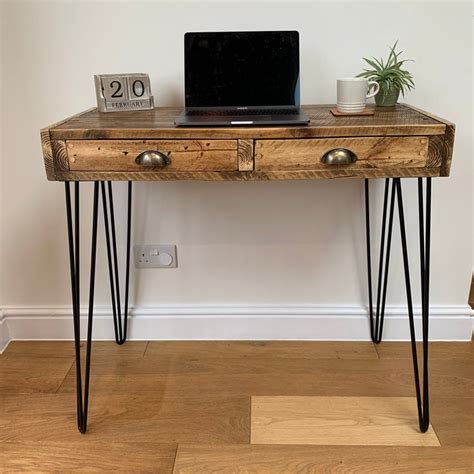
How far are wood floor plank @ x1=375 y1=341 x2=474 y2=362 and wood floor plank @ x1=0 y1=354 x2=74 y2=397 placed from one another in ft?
3.12

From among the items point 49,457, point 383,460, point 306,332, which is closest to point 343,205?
point 306,332

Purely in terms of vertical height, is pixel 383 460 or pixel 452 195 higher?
pixel 452 195

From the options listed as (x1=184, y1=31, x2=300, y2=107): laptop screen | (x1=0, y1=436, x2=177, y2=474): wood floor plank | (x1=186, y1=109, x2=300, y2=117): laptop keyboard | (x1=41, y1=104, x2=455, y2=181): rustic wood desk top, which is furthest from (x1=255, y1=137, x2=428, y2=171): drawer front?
(x1=0, y1=436, x2=177, y2=474): wood floor plank

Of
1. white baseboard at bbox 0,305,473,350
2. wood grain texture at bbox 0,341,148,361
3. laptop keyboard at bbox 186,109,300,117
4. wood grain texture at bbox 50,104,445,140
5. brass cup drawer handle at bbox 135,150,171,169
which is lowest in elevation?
wood grain texture at bbox 0,341,148,361

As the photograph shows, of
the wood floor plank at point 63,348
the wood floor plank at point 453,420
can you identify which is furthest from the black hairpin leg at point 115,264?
the wood floor plank at point 453,420

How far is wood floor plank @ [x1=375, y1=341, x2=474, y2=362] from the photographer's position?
163cm

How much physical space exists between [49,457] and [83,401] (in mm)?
186

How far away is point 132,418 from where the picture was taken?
54.5 inches

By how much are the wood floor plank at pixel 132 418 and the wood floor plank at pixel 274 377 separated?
0.14 ft

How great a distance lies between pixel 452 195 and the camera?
1.58 m

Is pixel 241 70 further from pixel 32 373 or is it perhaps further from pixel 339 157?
pixel 32 373

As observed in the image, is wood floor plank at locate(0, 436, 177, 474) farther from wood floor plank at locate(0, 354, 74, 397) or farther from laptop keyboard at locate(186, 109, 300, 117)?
laptop keyboard at locate(186, 109, 300, 117)

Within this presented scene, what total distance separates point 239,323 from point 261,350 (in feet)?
0.36

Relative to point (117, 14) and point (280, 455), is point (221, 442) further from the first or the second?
point (117, 14)
